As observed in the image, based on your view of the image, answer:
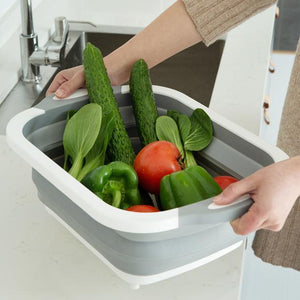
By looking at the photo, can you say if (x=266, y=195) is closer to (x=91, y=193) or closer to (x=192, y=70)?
(x=91, y=193)

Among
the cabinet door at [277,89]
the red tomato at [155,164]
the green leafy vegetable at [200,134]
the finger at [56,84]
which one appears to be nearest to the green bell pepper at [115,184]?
the red tomato at [155,164]

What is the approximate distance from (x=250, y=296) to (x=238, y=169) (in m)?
1.28

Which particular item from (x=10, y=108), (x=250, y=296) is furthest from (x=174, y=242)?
(x=250, y=296)

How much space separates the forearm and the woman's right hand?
2.7 inches

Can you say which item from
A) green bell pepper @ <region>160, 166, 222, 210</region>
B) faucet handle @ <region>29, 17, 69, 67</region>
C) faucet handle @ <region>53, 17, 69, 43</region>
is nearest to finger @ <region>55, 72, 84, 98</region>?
green bell pepper @ <region>160, 166, 222, 210</region>

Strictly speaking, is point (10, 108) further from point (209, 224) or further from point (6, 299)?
point (209, 224)

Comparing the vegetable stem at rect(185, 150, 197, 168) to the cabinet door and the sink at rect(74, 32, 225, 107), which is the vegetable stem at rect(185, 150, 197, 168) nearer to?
the sink at rect(74, 32, 225, 107)

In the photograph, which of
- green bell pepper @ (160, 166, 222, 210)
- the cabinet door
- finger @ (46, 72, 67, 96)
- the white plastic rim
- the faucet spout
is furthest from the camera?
the cabinet door

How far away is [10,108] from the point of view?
1318 mm

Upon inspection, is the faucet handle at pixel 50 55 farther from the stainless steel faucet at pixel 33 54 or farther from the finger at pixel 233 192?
the finger at pixel 233 192

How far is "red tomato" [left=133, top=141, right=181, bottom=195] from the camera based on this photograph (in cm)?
78

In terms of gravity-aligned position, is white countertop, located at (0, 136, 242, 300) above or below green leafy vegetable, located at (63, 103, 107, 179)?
below

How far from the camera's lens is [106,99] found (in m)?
0.88

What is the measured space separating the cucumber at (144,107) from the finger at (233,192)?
250 mm
